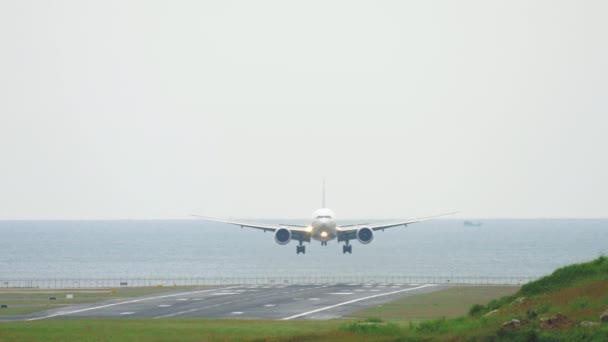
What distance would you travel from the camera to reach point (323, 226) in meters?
123

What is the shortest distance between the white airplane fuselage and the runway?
7.87 meters

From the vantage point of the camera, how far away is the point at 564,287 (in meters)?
62.7

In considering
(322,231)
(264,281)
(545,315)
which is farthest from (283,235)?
(545,315)

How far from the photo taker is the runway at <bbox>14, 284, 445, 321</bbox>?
83.2m

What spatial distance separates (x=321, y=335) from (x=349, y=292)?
48255 millimetres

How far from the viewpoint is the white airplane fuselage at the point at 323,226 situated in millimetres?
122812

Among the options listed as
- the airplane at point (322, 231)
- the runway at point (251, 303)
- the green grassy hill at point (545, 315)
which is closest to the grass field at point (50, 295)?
the runway at point (251, 303)

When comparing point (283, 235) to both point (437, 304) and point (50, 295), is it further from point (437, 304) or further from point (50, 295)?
point (437, 304)

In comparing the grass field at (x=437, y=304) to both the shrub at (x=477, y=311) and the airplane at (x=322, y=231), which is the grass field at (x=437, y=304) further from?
the airplane at (x=322, y=231)

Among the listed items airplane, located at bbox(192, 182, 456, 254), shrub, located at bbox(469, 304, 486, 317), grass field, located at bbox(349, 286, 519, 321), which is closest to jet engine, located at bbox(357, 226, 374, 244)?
airplane, located at bbox(192, 182, 456, 254)

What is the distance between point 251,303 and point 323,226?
97.1 feet

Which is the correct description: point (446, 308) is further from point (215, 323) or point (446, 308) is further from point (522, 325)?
point (522, 325)

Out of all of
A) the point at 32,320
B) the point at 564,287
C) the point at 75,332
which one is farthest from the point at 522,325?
the point at 32,320

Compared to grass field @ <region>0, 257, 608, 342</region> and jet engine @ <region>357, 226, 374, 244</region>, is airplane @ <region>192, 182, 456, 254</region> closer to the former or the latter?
jet engine @ <region>357, 226, 374, 244</region>
